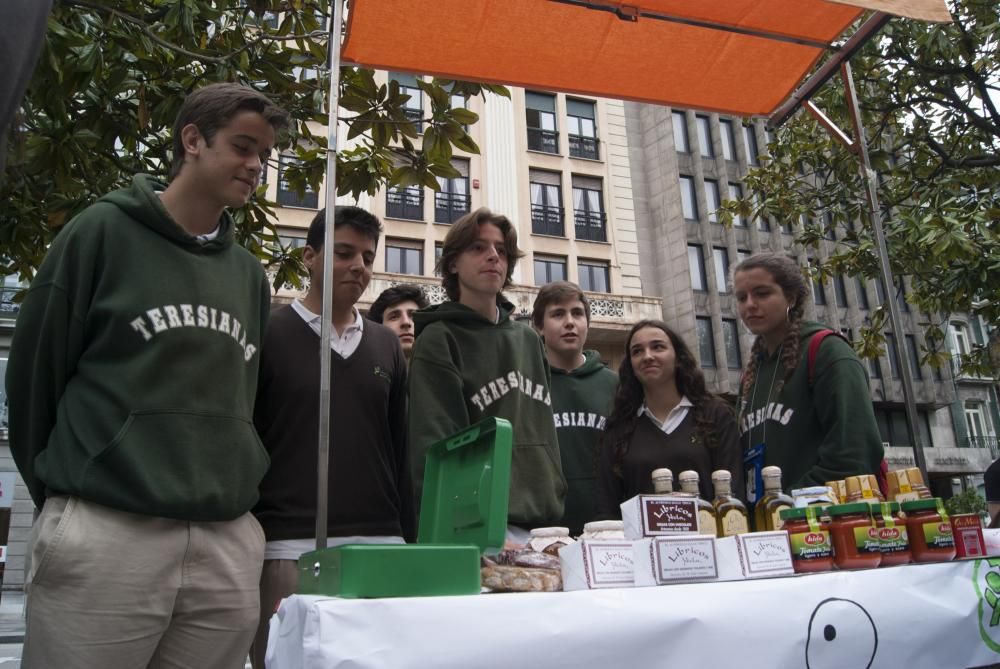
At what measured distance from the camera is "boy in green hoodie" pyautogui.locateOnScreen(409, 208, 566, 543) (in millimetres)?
2307

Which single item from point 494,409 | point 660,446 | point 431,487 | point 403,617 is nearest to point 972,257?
point 660,446

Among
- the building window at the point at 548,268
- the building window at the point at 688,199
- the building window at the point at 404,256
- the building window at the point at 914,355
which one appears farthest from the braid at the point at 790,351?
the building window at the point at 914,355

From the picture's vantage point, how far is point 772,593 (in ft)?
5.29

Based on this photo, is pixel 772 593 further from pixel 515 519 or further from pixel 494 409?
pixel 494 409

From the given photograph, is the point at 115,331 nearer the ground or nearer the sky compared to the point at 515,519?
nearer the sky

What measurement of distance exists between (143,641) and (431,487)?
69 centimetres

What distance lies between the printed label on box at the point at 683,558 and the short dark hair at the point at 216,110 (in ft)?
4.77

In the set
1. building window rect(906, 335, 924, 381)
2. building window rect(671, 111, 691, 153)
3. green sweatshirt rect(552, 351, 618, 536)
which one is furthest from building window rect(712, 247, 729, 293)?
green sweatshirt rect(552, 351, 618, 536)

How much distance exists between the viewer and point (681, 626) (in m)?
1.51

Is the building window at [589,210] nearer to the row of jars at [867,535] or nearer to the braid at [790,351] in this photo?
the braid at [790,351]

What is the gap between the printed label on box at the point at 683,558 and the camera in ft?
5.36

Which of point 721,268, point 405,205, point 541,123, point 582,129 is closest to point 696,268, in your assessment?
point 721,268

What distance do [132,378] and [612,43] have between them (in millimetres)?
2259

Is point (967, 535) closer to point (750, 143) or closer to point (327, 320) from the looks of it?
point (327, 320)
